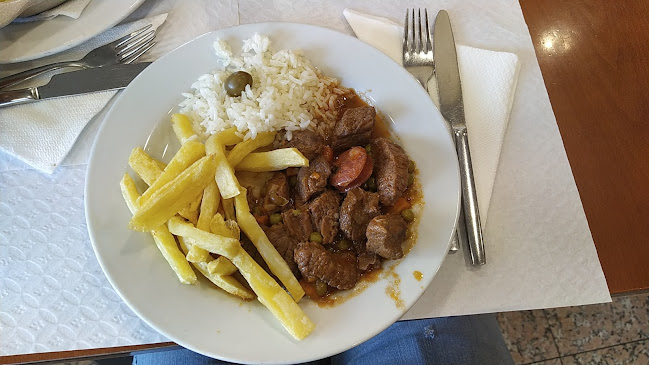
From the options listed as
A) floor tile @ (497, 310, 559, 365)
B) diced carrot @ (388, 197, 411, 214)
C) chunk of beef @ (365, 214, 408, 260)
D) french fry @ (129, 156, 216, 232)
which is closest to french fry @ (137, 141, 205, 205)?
french fry @ (129, 156, 216, 232)

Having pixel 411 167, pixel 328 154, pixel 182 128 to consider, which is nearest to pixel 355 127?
pixel 328 154

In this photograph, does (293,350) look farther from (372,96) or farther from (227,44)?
(227,44)

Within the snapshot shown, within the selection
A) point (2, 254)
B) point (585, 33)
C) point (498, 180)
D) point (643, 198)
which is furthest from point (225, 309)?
point (585, 33)

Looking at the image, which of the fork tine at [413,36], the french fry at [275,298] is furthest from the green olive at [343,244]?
the fork tine at [413,36]

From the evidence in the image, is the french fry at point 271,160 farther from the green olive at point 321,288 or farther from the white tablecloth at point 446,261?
the white tablecloth at point 446,261

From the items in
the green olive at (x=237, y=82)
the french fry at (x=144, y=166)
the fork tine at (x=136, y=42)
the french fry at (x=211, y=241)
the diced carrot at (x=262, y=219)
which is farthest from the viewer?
the fork tine at (x=136, y=42)

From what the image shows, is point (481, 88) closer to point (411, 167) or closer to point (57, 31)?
point (411, 167)
